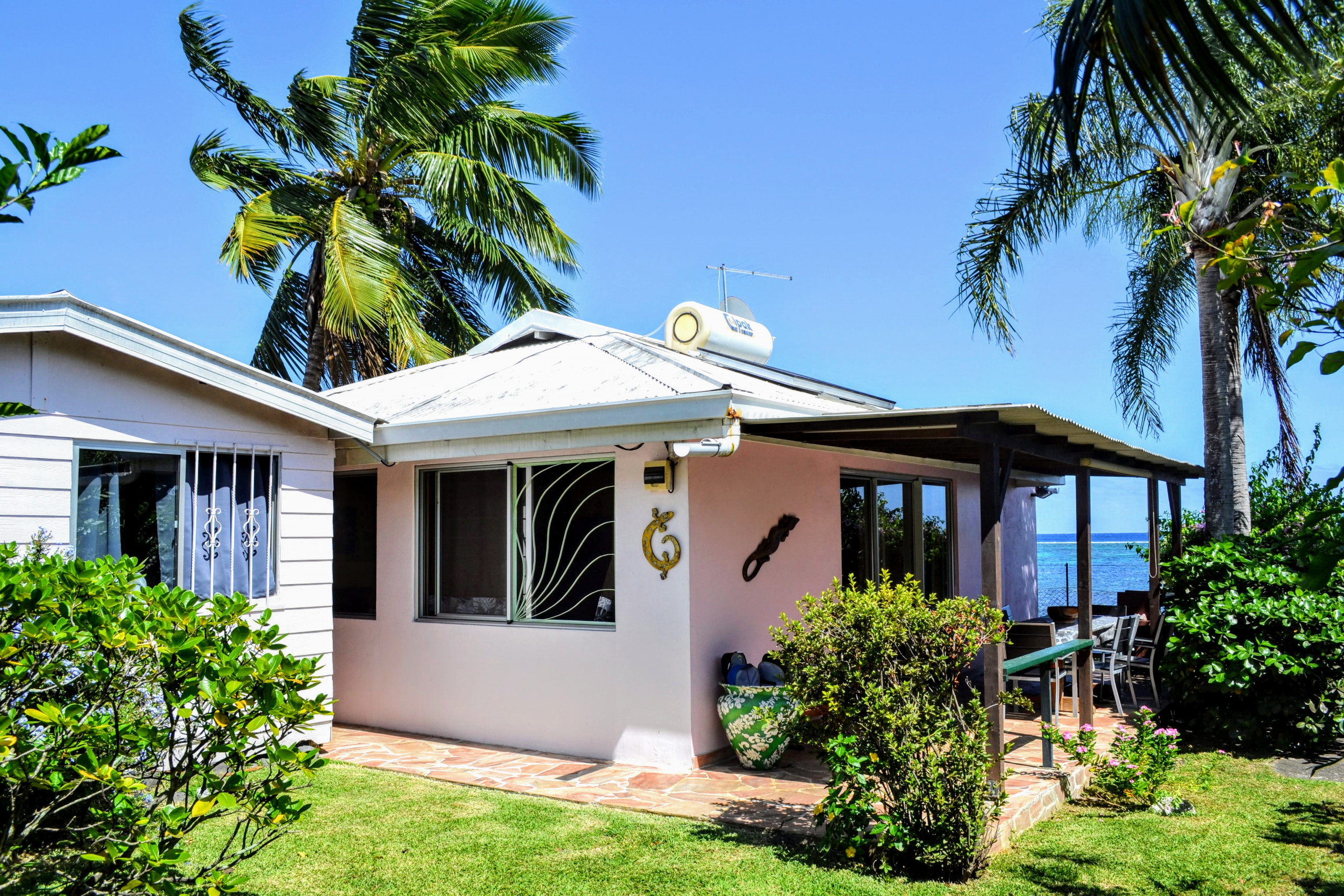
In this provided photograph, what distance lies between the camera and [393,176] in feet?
54.7

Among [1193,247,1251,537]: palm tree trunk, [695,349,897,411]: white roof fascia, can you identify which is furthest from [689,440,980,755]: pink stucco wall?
[1193,247,1251,537]: palm tree trunk

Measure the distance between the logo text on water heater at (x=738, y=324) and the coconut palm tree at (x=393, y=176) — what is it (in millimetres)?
5951

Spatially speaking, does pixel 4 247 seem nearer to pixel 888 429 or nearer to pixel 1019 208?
pixel 888 429

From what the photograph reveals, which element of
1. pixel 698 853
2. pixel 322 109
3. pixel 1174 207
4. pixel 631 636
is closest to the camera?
pixel 698 853

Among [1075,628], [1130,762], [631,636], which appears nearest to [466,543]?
[631,636]

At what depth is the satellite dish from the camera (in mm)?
11062

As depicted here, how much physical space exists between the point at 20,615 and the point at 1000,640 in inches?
185

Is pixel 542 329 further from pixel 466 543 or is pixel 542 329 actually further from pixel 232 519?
pixel 232 519

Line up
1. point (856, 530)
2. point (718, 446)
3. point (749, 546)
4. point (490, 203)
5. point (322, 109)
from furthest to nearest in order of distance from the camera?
point (490, 203)
point (322, 109)
point (856, 530)
point (749, 546)
point (718, 446)

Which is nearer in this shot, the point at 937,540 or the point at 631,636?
the point at 631,636

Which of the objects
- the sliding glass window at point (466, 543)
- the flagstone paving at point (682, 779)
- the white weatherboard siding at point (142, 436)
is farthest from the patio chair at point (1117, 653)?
the white weatherboard siding at point (142, 436)

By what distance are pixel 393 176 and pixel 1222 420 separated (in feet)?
42.3

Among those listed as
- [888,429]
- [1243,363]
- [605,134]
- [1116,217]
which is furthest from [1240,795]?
[605,134]

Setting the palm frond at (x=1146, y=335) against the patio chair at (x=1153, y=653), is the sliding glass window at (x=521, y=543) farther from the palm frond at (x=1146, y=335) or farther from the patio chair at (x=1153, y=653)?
the palm frond at (x=1146, y=335)
